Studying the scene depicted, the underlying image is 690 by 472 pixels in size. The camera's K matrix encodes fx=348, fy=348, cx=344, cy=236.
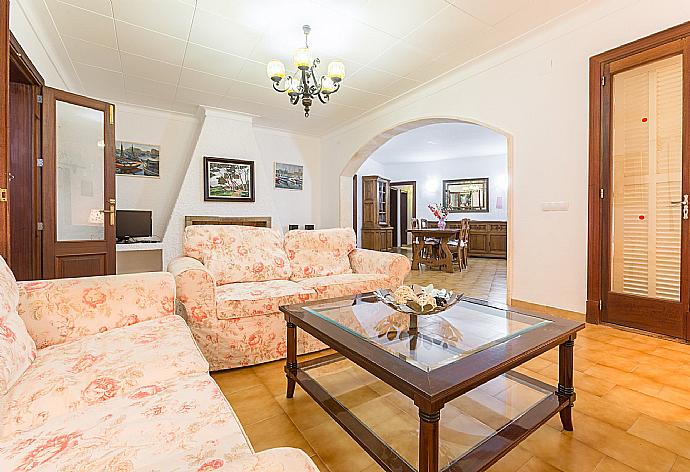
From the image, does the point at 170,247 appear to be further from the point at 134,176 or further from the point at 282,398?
the point at 282,398

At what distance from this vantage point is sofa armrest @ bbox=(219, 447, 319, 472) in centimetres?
50

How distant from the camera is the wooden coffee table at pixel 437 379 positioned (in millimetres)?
1037

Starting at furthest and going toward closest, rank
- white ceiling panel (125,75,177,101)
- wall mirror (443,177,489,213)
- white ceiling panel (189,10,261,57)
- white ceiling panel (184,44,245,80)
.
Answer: wall mirror (443,177,489,213) < white ceiling panel (125,75,177,101) < white ceiling panel (184,44,245,80) < white ceiling panel (189,10,261,57)

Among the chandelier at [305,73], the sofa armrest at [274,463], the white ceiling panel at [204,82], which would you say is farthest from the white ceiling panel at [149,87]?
the sofa armrest at [274,463]

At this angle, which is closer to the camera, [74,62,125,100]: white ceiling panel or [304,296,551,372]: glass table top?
[304,296,551,372]: glass table top

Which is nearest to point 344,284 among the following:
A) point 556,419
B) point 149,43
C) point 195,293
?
point 195,293

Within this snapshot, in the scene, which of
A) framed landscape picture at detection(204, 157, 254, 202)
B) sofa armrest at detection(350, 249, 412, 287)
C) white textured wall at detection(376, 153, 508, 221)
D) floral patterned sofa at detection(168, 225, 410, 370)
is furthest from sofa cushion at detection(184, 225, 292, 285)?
white textured wall at detection(376, 153, 508, 221)

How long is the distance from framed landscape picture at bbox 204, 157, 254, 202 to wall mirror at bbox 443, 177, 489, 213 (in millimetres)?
6247

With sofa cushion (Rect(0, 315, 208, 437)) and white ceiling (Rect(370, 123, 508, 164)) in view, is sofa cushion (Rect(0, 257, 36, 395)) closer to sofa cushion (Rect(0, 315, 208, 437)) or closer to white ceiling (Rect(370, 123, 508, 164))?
sofa cushion (Rect(0, 315, 208, 437))

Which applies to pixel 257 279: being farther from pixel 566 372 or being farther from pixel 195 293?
pixel 566 372

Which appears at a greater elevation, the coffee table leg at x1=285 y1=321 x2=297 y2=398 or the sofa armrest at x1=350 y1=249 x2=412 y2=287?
the sofa armrest at x1=350 y1=249 x2=412 y2=287

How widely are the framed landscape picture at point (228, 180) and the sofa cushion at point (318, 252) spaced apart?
2910 mm

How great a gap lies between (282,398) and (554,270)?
2.76 meters

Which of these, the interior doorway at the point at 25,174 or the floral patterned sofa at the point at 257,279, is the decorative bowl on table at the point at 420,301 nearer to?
the floral patterned sofa at the point at 257,279
